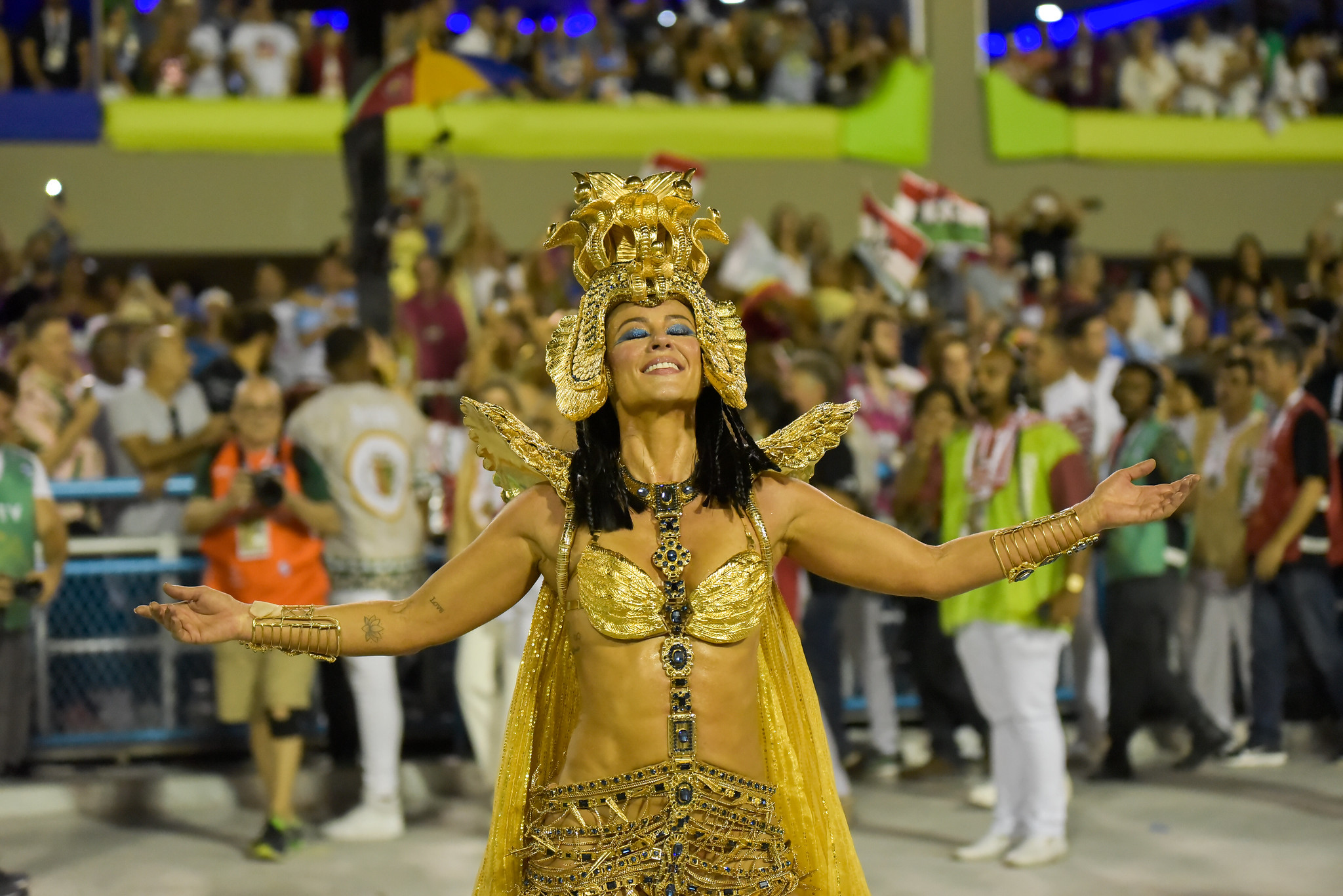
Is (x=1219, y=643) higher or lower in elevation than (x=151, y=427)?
lower

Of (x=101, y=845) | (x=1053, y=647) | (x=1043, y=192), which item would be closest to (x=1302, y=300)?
(x=1043, y=192)

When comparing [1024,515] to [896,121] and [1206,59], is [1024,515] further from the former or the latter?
[1206,59]

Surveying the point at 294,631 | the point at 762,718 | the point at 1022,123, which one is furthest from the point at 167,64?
the point at 762,718

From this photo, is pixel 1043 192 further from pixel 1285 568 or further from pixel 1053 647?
pixel 1053 647

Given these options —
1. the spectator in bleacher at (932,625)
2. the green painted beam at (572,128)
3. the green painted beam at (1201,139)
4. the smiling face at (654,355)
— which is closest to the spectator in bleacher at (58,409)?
the spectator in bleacher at (932,625)

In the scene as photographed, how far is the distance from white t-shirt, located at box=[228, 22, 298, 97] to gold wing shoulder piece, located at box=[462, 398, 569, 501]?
42.1 feet

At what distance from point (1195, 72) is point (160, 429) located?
1366 centimetres

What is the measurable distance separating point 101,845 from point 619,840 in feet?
14.5

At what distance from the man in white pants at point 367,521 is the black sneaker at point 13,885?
1.42 metres

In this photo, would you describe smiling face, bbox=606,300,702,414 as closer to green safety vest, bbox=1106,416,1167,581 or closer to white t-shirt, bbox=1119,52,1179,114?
green safety vest, bbox=1106,416,1167,581

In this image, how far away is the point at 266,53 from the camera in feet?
50.4

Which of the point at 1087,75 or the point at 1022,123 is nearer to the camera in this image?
the point at 1022,123

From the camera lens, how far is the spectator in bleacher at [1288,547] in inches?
313

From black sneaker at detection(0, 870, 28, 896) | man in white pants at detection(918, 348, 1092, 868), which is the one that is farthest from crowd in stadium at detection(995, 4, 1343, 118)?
black sneaker at detection(0, 870, 28, 896)
